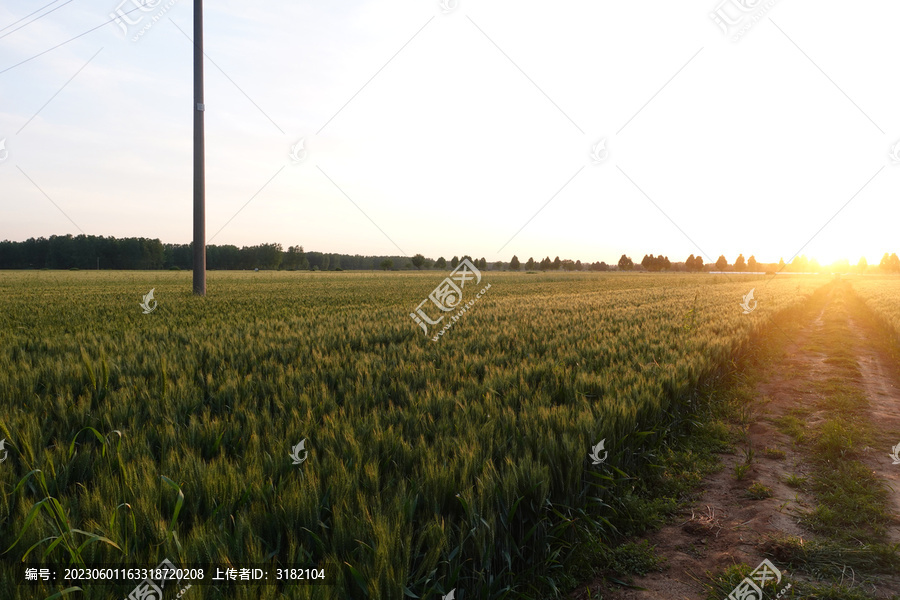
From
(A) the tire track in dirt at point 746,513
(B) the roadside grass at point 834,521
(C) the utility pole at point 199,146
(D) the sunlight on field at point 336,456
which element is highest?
(C) the utility pole at point 199,146

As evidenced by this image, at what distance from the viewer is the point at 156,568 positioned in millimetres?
1583

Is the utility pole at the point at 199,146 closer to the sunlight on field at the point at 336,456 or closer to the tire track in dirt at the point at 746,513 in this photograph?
the sunlight on field at the point at 336,456

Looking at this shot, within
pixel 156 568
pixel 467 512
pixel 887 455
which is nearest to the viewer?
pixel 156 568

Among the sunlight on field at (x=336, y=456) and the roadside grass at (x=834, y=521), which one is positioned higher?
the sunlight on field at (x=336, y=456)

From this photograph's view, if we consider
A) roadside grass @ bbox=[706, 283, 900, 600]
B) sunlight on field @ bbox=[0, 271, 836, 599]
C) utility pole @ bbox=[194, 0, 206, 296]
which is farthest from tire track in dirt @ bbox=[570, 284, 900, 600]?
utility pole @ bbox=[194, 0, 206, 296]

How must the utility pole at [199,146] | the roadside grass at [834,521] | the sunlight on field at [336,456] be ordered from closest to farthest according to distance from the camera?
the sunlight on field at [336,456]
the roadside grass at [834,521]
the utility pole at [199,146]

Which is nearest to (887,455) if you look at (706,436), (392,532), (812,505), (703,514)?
(706,436)

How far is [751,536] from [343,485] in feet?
9.62

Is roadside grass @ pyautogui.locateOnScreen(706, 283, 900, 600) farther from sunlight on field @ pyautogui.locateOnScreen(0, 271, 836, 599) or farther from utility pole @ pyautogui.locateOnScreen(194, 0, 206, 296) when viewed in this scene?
utility pole @ pyautogui.locateOnScreen(194, 0, 206, 296)

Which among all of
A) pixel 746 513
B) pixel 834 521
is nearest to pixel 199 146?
pixel 746 513

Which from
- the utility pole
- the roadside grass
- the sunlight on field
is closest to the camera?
the sunlight on field

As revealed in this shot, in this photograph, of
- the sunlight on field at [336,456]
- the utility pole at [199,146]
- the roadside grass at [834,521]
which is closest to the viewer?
the sunlight on field at [336,456]

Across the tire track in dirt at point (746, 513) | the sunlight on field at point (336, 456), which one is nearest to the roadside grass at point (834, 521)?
the tire track in dirt at point (746, 513)

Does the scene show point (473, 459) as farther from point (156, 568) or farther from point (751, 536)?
point (751, 536)
